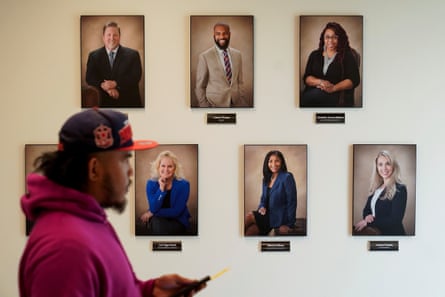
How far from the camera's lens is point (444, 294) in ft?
8.52

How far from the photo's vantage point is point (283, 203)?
257 cm

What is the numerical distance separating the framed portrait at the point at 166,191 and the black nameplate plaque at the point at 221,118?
0.19 m

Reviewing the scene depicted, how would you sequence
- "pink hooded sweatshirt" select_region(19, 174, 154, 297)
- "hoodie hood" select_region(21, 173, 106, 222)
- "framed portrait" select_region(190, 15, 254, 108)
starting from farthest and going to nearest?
"framed portrait" select_region(190, 15, 254, 108) < "hoodie hood" select_region(21, 173, 106, 222) < "pink hooded sweatshirt" select_region(19, 174, 154, 297)

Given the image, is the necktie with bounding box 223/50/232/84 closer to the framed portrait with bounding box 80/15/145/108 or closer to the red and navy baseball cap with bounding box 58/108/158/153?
the framed portrait with bounding box 80/15/145/108

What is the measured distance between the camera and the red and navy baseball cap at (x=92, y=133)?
1263mm

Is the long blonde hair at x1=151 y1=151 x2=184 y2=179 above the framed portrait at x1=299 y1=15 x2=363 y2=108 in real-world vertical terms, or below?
below

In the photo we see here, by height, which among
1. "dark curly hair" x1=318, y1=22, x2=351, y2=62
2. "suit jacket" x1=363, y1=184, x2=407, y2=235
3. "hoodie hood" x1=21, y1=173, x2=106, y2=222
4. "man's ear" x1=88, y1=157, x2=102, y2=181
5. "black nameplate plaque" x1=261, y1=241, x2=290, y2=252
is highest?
"dark curly hair" x1=318, y1=22, x2=351, y2=62

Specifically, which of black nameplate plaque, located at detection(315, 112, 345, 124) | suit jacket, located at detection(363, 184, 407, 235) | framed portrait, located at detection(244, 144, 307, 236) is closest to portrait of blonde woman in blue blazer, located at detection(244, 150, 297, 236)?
framed portrait, located at detection(244, 144, 307, 236)

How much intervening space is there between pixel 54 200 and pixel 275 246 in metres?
1.57

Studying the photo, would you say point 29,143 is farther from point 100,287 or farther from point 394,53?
point 394,53

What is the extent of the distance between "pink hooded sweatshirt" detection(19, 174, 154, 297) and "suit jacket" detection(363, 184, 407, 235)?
164 centimetres

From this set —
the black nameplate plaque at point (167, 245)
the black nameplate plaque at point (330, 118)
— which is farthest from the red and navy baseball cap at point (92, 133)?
the black nameplate plaque at point (330, 118)

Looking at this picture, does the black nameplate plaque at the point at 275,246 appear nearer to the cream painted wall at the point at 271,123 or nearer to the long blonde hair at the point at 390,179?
the cream painted wall at the point at 271,123

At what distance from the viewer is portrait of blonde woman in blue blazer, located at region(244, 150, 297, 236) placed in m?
2.57
